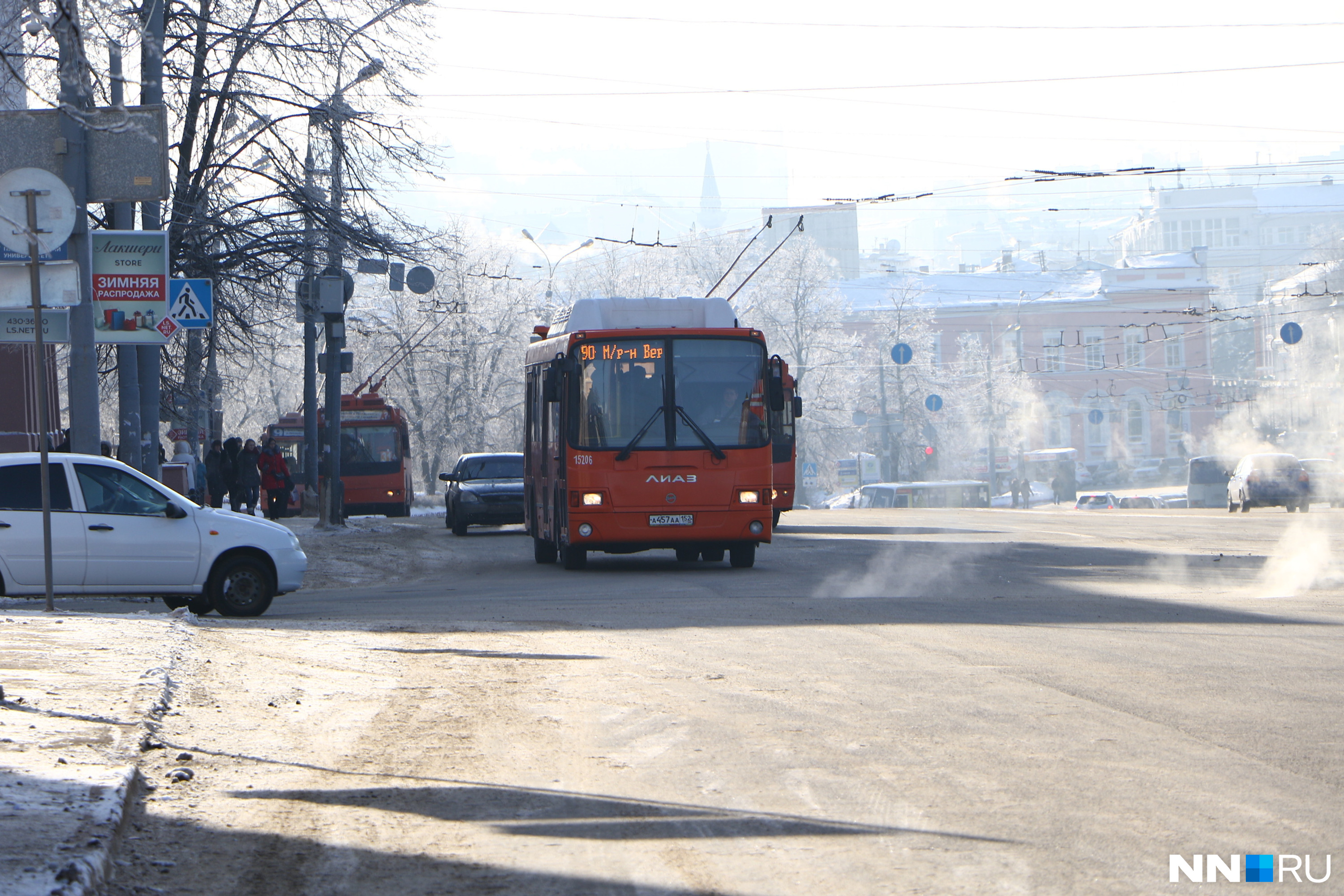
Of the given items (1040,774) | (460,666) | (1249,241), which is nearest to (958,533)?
(460,666)

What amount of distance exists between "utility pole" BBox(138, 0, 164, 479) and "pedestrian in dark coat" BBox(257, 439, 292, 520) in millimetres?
11148

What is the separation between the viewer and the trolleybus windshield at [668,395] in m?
18.2

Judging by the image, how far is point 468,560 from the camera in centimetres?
2311

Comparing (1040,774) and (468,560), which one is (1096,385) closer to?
(468,560)

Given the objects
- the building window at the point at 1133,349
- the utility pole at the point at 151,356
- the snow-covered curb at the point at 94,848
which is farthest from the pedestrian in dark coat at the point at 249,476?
the building window at the point at 1133,349

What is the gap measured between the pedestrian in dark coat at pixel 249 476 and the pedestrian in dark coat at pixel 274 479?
15 centimetres

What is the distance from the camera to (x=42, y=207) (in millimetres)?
11086

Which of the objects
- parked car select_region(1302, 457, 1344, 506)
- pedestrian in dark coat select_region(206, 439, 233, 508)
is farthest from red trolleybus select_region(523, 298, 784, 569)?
parked car select_region(1302, 457, 1344, 506)

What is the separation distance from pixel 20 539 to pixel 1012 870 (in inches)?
441

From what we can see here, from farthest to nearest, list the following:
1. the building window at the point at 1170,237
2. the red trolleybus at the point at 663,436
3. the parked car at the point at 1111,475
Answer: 1. the building window at the point at 1170,237
2. the parked car at the point at 1111,475
3. the red trolleybus at the point at 663,436

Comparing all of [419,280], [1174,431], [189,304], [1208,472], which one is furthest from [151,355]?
[1174,431]

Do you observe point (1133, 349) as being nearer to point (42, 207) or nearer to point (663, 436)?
point (663, 436)

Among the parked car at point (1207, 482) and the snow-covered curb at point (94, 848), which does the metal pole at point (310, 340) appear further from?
the parked car at point (1207, 482)

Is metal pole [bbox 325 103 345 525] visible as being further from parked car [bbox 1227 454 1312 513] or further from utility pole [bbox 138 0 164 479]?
parked car [bbox 1227 454 1312 513]
